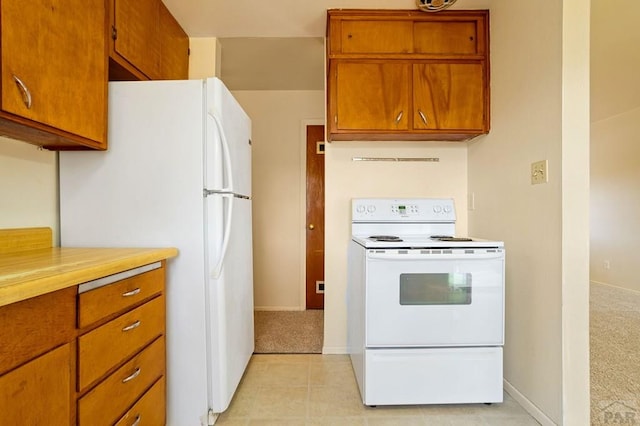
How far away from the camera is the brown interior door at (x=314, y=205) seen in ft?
11.1

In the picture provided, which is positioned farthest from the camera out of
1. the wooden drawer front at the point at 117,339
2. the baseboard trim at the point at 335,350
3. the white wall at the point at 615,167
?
the white wall at the point at 615,167

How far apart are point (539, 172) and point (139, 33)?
2.17m

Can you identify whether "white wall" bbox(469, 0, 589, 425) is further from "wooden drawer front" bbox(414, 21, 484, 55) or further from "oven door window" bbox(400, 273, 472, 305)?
"oven door window" bbox(400, 273, 472, 305)

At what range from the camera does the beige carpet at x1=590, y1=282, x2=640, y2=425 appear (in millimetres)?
1580

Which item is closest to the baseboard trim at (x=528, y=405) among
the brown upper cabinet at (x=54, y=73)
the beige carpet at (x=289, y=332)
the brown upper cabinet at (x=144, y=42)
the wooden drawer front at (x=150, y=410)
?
the beige carpet at (x=289, y=332)

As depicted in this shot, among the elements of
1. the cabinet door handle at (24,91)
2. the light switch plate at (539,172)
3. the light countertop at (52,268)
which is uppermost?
the cabinet door handle at (24,91)

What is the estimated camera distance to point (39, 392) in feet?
2.53

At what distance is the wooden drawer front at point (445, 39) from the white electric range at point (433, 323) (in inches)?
50.3

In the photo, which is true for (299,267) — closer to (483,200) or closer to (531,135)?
(483,200)

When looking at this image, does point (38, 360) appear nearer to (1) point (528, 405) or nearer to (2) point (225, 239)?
(2) point (225, 239)

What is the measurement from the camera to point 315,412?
5.35 feet

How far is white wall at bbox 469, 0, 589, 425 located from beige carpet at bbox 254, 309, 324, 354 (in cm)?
138

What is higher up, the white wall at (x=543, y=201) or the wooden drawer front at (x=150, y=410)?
the white wall at (x=543, y=201)

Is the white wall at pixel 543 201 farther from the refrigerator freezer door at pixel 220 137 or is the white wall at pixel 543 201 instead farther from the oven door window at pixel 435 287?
the refrigerator freezer door at pixel 220 137
